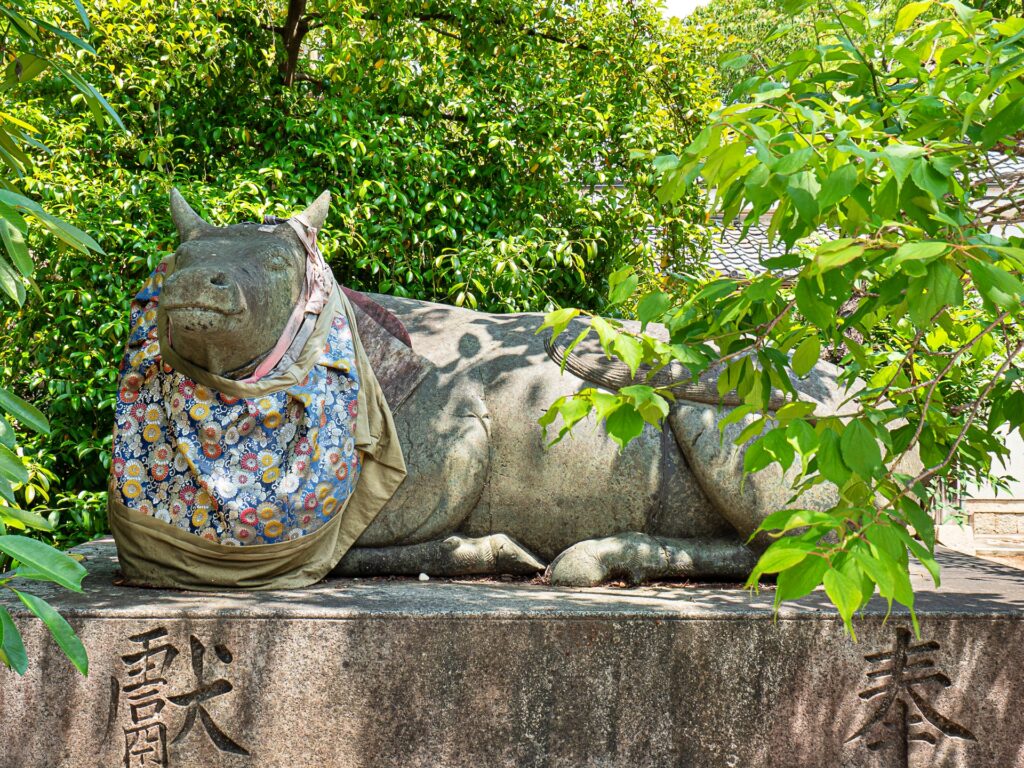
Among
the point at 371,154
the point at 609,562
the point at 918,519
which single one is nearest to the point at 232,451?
the point at 609,562

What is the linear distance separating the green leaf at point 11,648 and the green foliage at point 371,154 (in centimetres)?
376

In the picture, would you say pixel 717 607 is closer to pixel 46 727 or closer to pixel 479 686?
pixel 479 686

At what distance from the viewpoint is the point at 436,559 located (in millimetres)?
3924

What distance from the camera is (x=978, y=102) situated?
2184 mm

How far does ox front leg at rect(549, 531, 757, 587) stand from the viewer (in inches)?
150

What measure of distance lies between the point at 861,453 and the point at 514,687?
1510 millimetres

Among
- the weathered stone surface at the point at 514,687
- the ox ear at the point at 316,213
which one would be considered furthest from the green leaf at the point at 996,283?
the ox ear at the point at 316,213

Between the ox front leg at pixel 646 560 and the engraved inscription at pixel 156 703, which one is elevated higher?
the ox front leg at pixel 646 560

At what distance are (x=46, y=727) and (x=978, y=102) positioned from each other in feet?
9.89

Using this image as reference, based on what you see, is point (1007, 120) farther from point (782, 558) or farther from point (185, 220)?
point (185, 220)

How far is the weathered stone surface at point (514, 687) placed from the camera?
3.12 m

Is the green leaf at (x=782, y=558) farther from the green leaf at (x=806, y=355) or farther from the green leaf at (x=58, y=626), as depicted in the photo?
the green leaf at (x=58, y=626)

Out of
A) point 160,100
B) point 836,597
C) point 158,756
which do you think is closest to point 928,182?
point 836,597

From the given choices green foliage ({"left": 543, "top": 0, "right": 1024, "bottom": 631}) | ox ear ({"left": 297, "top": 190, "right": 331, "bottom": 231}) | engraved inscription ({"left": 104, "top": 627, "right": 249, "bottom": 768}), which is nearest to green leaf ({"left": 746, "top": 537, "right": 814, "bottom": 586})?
green foliage ({"left": 543, "top": 0, "right": 1024, "bottom": 631})
